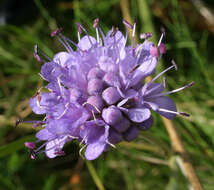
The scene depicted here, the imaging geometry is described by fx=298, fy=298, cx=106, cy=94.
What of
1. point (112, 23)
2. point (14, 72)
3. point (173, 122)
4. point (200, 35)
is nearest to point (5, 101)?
point (14, 72)

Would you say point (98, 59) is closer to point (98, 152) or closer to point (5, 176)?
point (98, 152)

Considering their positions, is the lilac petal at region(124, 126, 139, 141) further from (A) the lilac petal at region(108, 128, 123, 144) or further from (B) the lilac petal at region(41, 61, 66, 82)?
(B) the lilac petal at region(41, 61, 66, 82)

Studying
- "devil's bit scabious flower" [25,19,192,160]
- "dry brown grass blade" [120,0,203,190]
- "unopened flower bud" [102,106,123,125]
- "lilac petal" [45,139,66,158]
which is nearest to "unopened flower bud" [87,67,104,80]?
Result: "devil's bit scabious flower" [25,19,192,160]

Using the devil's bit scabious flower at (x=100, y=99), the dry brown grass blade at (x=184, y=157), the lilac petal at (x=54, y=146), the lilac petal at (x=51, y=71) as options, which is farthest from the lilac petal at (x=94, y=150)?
the dry brown grass blade at (x=184, y=157)

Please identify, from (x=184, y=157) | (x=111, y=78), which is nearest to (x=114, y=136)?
(x=111, y=78)

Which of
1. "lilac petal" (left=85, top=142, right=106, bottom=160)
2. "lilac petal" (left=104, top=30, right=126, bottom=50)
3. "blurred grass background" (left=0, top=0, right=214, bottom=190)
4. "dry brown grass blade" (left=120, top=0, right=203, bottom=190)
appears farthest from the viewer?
"blurred grass background" (left=0, top=0, right=214, bottom=190)

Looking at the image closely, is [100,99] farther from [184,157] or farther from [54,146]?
[184,157]
